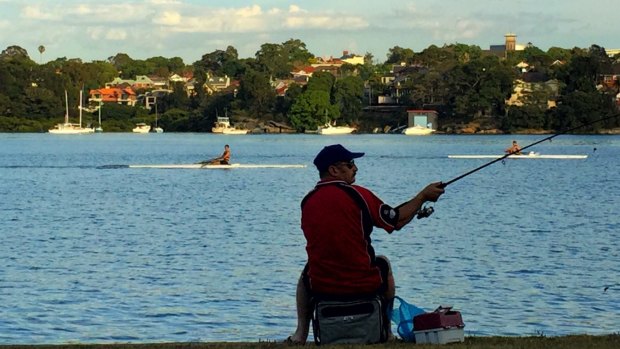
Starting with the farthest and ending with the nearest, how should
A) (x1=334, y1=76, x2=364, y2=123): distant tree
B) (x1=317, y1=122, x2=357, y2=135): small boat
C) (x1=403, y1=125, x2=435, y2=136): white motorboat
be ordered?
(x1=334, y1=76, x2=364, y2=123): distant tree
(x1=403, y1=125, x2=435, y2=136): white motorboat
(x1=317, y1=122, x2=357, y2=135): small boat

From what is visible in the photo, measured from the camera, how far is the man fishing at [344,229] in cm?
1161

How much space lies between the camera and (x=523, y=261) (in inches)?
1144

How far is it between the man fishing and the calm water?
22.9 feet

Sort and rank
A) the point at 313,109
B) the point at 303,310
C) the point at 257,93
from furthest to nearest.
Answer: the point at 257,93, the point at 313,109, the point at 303,310

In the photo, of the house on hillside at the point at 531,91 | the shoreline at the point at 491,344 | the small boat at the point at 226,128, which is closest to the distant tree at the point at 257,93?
the small boat at the point at 226,128

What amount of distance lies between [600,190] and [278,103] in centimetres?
13608

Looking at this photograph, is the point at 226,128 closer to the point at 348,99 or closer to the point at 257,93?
the point at 257,93

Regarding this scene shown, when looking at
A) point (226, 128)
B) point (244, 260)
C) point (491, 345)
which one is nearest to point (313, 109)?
point (226, 128)

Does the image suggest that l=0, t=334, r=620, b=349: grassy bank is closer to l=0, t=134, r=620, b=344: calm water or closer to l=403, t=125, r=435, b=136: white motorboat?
l=0, t=134, r=620, b=344: calm water

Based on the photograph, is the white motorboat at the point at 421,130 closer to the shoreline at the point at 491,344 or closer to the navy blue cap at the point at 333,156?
the shoreline at the point at 491,344

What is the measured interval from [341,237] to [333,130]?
170 meters

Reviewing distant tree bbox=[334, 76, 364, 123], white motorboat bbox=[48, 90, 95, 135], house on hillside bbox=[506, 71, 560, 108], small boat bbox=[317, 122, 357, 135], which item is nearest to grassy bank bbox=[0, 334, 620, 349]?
house on hillside bbox=[506, 71, 560, 108]

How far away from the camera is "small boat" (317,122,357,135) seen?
182125 millimetres

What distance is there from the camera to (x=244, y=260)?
29.6m
